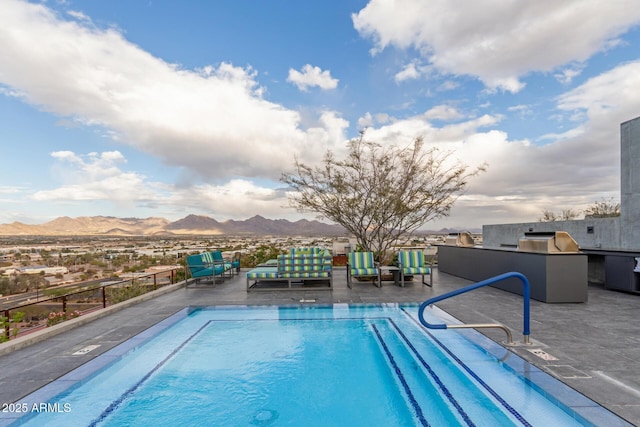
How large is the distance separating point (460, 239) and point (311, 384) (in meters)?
8.19

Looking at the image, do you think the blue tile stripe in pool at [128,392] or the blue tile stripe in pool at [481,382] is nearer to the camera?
the blue tile stripe in pool at [481,382]

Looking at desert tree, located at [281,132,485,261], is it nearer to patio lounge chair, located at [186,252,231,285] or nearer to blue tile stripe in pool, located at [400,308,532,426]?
patio lounge chair, located at [186,252,231,285]

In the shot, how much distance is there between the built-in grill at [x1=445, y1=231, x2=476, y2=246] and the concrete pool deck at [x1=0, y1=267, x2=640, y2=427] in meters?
2.33

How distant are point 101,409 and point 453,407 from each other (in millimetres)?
3133

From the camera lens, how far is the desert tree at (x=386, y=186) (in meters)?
10.7

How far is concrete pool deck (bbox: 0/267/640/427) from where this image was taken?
296cm

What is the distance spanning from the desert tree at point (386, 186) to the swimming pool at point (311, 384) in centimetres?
608

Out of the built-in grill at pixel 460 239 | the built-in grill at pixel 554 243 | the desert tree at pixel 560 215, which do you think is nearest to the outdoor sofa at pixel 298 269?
the built-in grill at pixel 554 243

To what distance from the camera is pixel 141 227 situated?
51.9 m

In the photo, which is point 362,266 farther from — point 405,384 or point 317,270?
point 405,384

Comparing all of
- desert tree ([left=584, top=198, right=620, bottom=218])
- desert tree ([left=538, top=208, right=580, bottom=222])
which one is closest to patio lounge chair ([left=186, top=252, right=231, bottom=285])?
desert tree ([left=584, top=198, right=620, bottom=218])

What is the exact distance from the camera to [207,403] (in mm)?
3039

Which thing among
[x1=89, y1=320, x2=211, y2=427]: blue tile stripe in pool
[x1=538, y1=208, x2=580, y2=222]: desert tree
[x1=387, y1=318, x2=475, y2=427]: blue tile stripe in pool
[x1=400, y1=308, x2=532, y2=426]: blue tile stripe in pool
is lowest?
[x1=89, y1=320, x2=211, y2=427]: blue tile stripe in pool

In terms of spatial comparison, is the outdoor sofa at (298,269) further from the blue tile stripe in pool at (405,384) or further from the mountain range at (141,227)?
the mountain range at (141,227)
